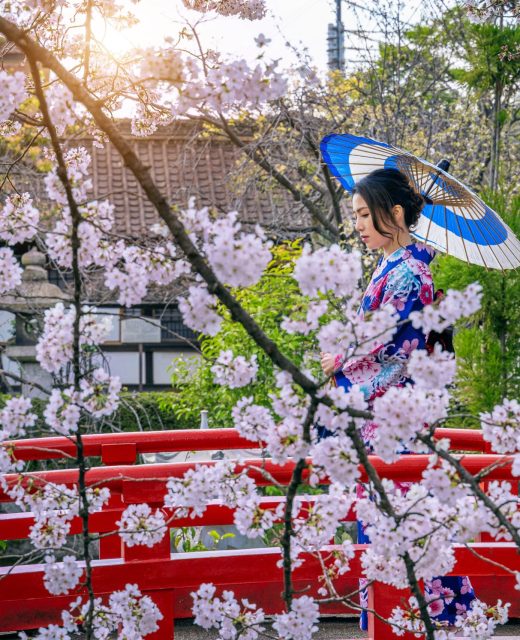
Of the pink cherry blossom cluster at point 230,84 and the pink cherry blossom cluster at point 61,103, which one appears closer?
the pink cherry blossom cluster at point 230,84

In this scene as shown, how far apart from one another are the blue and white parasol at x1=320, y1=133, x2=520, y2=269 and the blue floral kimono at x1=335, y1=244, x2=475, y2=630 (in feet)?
1.24

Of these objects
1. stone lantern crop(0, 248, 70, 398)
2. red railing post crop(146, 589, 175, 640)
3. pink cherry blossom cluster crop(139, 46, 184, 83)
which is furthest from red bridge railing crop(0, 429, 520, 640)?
stone lantern crop(0, 248, 70, 398)

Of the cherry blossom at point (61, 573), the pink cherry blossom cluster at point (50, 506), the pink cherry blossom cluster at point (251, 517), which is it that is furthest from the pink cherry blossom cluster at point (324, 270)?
the cherry blossom at point (61, 573)

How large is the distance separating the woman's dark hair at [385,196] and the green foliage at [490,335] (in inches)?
106

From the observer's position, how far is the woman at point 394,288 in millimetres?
2908

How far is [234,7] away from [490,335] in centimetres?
375

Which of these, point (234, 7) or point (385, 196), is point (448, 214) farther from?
point (234, 7)

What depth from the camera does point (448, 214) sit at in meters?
3.59

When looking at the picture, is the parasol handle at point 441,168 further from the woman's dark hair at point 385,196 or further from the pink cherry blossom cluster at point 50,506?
the pink cherry blossom cluster at point 50,506

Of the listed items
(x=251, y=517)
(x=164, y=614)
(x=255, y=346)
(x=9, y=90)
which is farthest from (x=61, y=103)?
(x=255, y=346)

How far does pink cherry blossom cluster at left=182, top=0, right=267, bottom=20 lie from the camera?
2660 mm

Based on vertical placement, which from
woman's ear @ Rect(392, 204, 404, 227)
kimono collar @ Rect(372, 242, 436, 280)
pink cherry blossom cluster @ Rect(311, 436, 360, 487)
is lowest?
pink cherry blossom cluster @ Rect(311, 436, 360, 487)

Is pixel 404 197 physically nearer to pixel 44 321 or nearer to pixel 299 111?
pixel 44 321

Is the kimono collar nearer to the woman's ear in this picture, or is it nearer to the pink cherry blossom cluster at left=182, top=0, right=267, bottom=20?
→ the woman's ear
